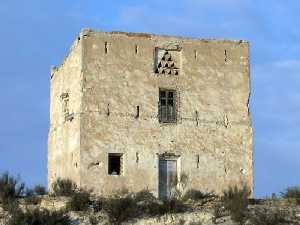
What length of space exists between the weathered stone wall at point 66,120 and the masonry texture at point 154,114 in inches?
1.4

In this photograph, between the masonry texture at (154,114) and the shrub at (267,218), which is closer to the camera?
the shrub at (267,218)

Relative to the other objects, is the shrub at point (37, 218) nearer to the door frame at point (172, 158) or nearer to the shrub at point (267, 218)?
the door frame at point (172, 158)

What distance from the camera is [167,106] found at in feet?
116

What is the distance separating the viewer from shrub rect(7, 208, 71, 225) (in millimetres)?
31344

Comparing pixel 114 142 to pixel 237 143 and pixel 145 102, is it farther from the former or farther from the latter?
pixel 237 143

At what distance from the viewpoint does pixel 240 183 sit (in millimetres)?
35688

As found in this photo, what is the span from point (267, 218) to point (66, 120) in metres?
8.61

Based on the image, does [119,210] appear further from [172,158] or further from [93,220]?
[172,158]

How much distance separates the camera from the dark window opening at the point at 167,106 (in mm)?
35188

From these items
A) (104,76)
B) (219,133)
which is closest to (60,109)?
(104,76)

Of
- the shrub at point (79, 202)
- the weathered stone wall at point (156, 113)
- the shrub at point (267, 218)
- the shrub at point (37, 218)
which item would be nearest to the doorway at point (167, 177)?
the weathered stone wall at point (156, 113)

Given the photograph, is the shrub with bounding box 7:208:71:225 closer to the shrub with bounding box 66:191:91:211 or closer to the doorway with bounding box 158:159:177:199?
the shrub with bounding box 66:191:91:211

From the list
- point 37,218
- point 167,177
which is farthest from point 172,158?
point 37,218

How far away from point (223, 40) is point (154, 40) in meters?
2.66
